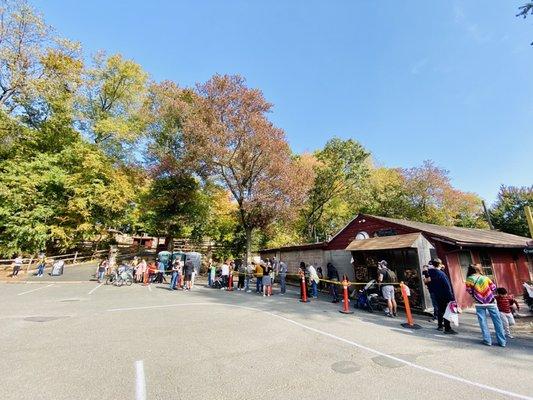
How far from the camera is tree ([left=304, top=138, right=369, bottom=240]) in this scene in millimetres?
30188

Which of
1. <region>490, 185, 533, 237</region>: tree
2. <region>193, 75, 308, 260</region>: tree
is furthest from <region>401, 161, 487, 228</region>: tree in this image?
<region>193, 75, 308, 260</region>: tree

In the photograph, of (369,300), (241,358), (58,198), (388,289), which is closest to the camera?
(241,358)

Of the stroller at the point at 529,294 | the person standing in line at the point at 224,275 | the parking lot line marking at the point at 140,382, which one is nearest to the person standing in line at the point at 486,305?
the stroller at the point at 529,294

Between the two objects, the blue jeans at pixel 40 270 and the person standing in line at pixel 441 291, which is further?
the blue jeans at pixel 40 270

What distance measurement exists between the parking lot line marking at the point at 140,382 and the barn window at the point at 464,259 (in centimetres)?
1379

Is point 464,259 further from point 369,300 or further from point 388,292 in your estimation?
point 369,300

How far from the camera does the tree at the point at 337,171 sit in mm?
30188

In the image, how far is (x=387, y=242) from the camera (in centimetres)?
1388

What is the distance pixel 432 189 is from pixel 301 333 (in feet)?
103

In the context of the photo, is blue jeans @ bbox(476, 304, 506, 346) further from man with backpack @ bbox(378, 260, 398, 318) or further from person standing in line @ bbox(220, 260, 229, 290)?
person standing in line @ bbox(220, 260, 229, 290)

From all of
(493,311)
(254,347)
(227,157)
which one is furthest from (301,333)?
(227,157)

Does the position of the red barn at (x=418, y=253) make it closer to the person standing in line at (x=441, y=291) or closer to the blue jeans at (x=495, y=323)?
the person standing in line at (x=441, y=291)

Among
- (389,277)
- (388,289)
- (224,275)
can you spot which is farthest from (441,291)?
(224,275)

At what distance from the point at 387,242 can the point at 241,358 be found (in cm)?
1035
